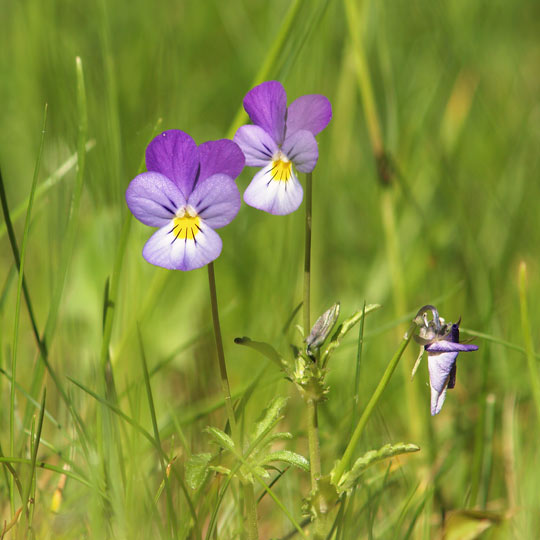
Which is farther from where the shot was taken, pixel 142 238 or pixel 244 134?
pixel 142 238

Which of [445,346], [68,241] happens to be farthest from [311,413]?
[68,241]

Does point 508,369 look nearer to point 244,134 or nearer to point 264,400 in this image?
point 264,400

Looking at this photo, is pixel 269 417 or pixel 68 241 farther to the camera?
pixel 68 241

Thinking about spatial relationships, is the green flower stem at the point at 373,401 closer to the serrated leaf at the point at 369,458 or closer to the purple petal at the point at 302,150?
the serrated leaf at the point at 369,458

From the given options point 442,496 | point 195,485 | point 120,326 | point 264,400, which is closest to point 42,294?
point 120,326

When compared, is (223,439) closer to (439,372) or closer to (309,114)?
(439,372)
